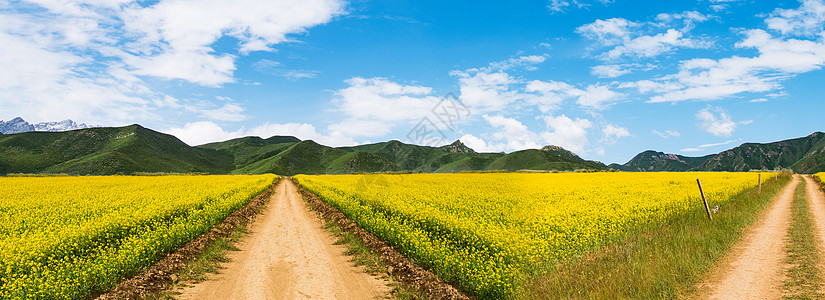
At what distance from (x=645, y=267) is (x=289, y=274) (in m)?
8.40

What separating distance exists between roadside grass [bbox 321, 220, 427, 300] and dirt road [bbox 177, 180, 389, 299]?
0.26 metres

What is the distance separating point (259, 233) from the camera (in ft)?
55.8

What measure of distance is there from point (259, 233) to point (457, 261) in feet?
35.7

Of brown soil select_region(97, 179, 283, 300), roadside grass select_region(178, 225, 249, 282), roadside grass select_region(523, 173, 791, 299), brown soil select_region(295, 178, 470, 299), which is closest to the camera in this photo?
roadside grass select_region(523, 173, 791, 299)

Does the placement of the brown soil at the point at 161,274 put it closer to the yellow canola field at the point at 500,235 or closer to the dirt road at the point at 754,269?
the yellow canola field at the point at 500,235

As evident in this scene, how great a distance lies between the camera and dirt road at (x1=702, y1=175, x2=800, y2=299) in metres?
8.06

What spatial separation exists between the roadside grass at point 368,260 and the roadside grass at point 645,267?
251 centimetres

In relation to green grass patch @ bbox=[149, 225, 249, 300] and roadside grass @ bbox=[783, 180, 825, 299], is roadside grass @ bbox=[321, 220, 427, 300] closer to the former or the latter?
green grass patch @ bbox=[149, 225, 249, 300]

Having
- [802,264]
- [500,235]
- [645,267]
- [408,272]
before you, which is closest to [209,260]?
[408,272]

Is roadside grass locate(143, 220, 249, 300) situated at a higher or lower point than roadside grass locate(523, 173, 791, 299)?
lower

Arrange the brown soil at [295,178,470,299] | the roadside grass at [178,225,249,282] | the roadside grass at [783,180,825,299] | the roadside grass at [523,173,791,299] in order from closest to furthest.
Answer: the roadside grass at [523,173,791,299] → the roadside grass at [783,180,825,299] → the brown soil at [295,178,470,299] → the roadside grass at [178,225,249,282]

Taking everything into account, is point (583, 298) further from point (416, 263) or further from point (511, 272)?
point (416, 263)

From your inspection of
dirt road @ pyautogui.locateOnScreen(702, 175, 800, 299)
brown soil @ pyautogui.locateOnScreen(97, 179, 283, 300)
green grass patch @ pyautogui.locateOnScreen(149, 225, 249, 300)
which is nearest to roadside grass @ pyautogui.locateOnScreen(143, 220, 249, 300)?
green grass patch @ pyautogui.locateOnScreen(149, 225, 249, 300)

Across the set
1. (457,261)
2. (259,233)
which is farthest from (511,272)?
(259,233)
